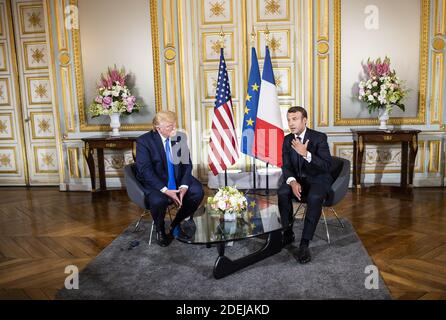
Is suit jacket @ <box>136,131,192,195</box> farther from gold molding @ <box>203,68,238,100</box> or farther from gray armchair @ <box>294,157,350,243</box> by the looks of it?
gold molding @ <box>203,68,238,100</box>

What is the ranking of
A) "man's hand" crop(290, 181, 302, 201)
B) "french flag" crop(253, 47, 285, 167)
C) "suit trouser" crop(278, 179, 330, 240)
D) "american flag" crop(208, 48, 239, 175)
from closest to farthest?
1. "suit trouser" crop(278, 179, 330, 240)
2. "man's hand" crop(290, 181, 302, 201)
3. "french flag" crop(253, 47, 285, 167)
4. "american flag" crop(208, 48, 239, 175)

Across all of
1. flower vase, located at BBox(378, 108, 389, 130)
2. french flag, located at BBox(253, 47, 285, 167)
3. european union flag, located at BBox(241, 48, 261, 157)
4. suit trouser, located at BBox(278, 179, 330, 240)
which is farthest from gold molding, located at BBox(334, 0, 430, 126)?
suit trouser, located at BBox(278, 179, 330, 240)

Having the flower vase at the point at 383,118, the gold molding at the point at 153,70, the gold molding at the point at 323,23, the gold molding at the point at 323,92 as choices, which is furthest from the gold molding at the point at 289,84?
the gold molding at the point at 153,70

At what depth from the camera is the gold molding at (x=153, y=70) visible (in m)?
5.69

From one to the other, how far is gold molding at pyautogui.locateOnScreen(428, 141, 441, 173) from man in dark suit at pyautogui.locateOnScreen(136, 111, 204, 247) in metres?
3.48

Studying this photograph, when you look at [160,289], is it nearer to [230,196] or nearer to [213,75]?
[230,196]

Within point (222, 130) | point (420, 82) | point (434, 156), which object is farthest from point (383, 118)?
point (222, 130)

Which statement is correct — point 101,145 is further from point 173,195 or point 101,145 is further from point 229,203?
point 229,203

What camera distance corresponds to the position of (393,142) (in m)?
5.52

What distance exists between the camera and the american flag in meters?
5.19

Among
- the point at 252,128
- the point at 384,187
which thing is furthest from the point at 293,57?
the point at 384,187

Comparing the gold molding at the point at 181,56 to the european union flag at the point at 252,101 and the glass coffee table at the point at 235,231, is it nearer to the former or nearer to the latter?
the european union flag at the point at 252,101
